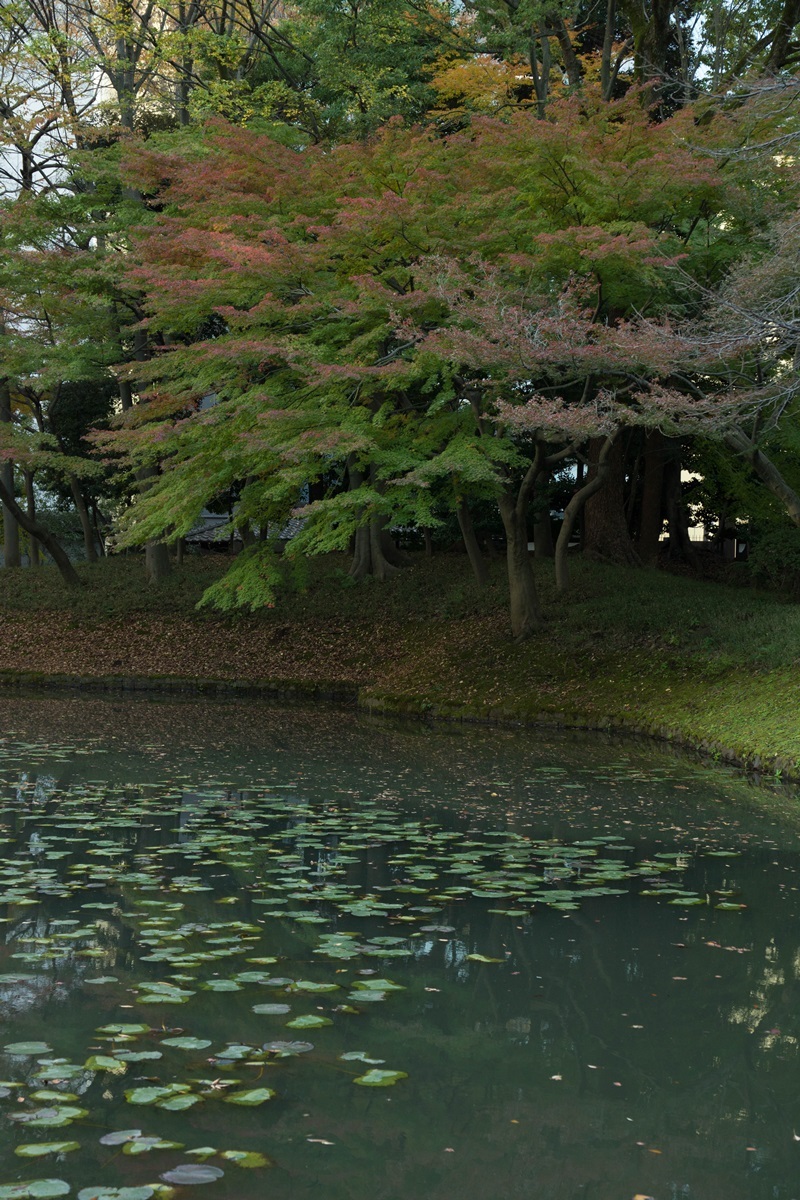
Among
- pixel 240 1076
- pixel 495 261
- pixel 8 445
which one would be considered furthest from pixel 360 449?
pixel 240 1076

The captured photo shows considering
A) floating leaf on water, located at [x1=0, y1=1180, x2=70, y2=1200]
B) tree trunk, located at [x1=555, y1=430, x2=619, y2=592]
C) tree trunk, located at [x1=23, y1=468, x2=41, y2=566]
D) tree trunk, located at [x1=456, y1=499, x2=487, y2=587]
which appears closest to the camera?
floating leaf on water, located at [x1=0, y1=1180, x2=70, y2=1200]

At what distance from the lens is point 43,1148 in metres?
3.37

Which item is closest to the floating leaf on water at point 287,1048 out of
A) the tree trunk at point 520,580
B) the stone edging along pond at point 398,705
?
the stone edging along pond at point 398,705

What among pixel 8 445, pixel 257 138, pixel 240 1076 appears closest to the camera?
pixel 240 1076

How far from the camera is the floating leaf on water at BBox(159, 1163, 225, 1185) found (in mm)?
3260

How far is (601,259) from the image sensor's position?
13930mm

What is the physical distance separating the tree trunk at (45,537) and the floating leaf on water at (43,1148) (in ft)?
70.7

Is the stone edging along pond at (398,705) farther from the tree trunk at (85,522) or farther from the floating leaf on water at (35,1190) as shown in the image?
the floating leaf on water at (35,1190)

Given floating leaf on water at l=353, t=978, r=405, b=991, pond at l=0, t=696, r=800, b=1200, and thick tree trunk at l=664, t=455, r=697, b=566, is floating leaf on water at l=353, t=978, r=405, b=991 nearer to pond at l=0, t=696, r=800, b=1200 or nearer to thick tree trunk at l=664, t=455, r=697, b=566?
pond at l=0, t=696, r=800, b=1200

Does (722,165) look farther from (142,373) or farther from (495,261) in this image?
(142,373)

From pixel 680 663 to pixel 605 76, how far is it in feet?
30.1

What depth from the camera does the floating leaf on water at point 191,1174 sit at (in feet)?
10.7

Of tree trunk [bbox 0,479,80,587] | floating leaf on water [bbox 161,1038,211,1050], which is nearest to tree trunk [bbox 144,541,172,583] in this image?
tree trunk [bbox 0,479,80,587]

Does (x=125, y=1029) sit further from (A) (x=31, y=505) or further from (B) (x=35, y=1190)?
(A) (x=31, y=505)
